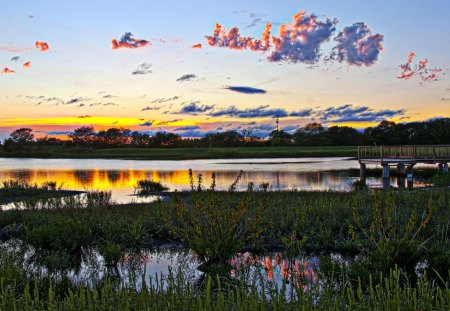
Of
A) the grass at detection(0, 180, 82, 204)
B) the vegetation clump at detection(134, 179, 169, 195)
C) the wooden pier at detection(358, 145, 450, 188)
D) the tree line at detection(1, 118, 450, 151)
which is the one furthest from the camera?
the tree line at detection(1, 118, 450, 151)

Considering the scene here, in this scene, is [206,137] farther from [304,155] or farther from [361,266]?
[361,266]

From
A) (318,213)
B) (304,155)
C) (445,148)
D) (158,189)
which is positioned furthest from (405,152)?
(304,155)

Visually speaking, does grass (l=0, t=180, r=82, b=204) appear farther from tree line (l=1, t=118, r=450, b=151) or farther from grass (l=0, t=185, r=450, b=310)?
tree line (l=1, t=118, r=450, b=151)

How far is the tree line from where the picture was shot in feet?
416

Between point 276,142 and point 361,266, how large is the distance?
136594 millimetres

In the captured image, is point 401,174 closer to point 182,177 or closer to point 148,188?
point 182,177

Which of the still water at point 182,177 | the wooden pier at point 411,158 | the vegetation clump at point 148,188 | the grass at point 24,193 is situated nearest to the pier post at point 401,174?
the wooden pier at point 411,158

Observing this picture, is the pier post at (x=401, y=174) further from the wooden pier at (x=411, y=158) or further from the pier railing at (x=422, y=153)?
the pier railing at (x=422, y=153)

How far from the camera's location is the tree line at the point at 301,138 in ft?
416

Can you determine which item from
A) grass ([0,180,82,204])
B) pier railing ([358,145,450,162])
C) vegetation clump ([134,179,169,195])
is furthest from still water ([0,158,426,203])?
grass ([0,180,82,204])

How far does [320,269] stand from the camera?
361 inches

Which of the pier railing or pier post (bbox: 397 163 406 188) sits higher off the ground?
the pier railing

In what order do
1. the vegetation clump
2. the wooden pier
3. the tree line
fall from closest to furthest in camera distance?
1. the vegetation clump
2. the wooden pier
3. the tree line

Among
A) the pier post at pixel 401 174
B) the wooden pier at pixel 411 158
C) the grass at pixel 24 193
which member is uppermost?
the wooden pier at pixel 411 158
